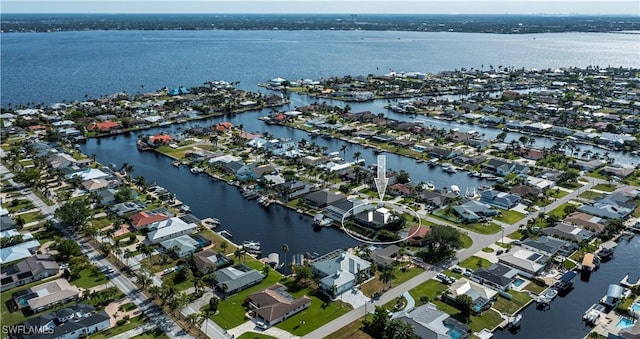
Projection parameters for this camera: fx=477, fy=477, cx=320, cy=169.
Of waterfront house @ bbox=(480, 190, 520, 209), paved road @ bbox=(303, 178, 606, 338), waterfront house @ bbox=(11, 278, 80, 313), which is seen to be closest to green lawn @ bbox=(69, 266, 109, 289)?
waterfront house @ bbox=(11, 278, 80, 313)

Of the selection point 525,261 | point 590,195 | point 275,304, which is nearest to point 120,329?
point 275,304

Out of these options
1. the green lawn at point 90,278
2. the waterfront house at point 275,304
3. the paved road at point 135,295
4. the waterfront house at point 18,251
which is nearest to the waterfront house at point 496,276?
the waterfront house at point 275,304

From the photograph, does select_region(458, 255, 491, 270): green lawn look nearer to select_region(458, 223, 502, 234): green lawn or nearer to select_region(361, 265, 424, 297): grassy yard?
select_region(361, 265, 424, 297): grassy yard

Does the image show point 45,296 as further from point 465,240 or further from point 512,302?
point 465,240

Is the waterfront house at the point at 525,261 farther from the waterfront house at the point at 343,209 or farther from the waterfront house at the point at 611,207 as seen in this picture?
the waterfront house at the point at 343,209

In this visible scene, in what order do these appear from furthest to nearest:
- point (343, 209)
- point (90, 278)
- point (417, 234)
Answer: point (343, 209), point (417, 234), point (90, 278)

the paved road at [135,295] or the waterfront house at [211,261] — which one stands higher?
the waterfront house at [211,261]
